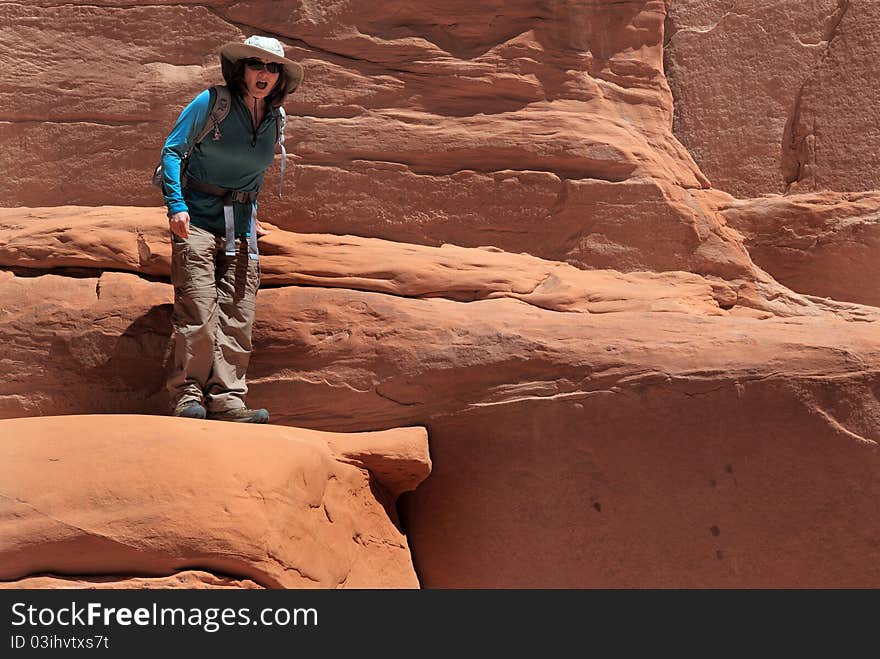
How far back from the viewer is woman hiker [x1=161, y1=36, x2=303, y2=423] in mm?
4883

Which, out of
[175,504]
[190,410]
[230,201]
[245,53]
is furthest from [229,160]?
[175,504]

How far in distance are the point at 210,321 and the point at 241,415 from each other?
1.38 feet

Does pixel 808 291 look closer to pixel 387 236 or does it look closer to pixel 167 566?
pixel 387 236

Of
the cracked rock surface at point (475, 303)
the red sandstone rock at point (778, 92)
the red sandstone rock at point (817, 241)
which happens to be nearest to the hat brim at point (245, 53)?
the cracked rock surface at point (475, 303)

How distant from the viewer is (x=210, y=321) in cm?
494

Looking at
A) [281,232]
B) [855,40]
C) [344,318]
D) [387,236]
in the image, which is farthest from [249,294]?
[855,40]

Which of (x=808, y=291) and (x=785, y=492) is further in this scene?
(x=808, y=291)

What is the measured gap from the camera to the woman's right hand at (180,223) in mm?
4781

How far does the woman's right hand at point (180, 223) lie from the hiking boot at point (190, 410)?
70 centimetres

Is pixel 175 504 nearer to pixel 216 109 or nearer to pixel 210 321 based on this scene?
pixel 210 321

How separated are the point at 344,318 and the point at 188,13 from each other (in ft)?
7.47

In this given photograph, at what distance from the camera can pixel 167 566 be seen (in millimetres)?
4062

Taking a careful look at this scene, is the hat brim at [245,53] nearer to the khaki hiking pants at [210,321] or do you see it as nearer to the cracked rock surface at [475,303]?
the khaki hiking pants at [210,321]

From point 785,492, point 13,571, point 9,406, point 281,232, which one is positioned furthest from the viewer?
point 281,232
